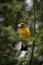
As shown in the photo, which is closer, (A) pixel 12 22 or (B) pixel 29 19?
(B) pixel 29 19

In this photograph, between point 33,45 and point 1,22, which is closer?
point 33,45

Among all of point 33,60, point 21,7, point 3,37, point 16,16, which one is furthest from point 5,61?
point 21,7

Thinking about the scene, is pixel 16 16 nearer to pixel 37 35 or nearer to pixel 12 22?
pixel 12 22

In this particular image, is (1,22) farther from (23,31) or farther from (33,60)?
(33,60)

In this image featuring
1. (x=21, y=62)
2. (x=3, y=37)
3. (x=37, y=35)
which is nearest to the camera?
(x=37, y=35)

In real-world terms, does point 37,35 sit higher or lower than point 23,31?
lower

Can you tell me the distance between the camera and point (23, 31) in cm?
182

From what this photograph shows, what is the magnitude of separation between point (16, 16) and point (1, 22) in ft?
1.16

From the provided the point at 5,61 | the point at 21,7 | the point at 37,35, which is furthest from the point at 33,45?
the point at 5,61

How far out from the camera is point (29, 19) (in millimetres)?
1247

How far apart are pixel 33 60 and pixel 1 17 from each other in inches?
46.9

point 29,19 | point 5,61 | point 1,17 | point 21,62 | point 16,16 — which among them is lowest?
point 21,62

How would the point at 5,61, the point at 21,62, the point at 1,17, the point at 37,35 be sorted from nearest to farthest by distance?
the point at 37,35 → the point at 21,62 → the point at 5,61 → the point at 1,17

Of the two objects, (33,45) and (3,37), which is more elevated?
(3,37)
